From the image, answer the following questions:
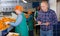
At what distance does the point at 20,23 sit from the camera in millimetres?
2234

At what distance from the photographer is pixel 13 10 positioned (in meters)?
2.20

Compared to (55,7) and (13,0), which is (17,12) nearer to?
(13,0)

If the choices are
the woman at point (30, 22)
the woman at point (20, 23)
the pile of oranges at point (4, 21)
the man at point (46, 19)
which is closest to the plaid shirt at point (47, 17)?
the man at point (46, 19)

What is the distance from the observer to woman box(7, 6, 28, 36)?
2.21 meters

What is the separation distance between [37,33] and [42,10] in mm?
323

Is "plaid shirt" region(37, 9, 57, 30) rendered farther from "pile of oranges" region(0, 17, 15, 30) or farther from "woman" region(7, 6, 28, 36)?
"pile of oranges" region(0, 17, 15, 30)

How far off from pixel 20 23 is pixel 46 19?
361 millimetres

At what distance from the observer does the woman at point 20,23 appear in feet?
7.25

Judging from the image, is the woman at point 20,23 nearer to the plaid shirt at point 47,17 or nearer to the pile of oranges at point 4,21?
the pile of oranges at point 4,21

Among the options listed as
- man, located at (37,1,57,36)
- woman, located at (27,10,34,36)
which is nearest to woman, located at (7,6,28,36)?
woman, located at (27,10,34,36)

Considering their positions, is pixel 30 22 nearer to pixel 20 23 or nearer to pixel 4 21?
pixel 20 23

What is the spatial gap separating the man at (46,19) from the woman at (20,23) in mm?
207

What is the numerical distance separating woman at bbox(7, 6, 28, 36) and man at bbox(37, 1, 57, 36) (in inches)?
8.1

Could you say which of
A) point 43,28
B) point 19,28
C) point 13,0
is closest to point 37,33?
point 43,28
